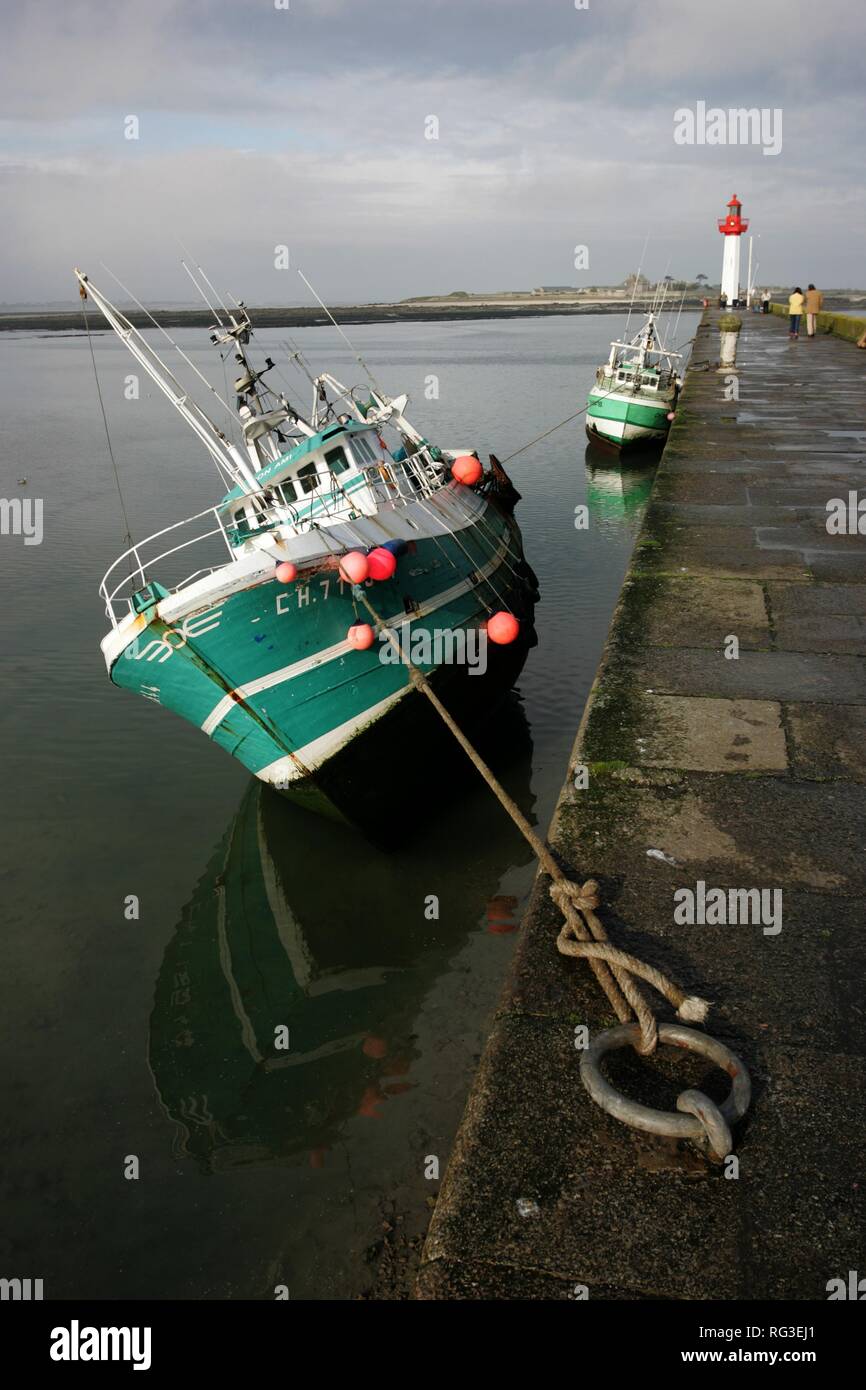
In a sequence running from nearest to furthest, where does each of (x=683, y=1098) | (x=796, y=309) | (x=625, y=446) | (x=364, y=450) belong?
(x=683, y=1098) < (x=364, y=450) < (x=625, y=446) < (x=796, y=309)

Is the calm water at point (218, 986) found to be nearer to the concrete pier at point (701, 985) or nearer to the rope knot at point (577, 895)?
the concrete pier at point (701, 985)

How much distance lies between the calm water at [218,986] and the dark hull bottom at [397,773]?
183 mm

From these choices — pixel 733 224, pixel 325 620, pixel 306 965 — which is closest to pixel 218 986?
pixel 306 965

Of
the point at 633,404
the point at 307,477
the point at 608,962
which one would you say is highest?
the point at 633,404

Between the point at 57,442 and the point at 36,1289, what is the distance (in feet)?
101

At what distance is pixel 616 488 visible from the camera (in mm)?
25359

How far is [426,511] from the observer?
10.2m

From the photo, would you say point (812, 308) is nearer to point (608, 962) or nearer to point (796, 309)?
point (796, 309)

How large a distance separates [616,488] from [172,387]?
17470 mm

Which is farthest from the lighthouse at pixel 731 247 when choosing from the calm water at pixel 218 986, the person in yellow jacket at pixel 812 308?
the calm water at pixel 218 986

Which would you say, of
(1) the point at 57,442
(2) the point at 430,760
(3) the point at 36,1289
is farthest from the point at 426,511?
(1) the point at 57,442

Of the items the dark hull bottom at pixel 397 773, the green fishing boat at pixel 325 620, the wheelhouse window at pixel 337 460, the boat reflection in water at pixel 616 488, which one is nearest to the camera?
the green fishing boat at pixel 325 620

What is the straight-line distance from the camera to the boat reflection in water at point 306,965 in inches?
240

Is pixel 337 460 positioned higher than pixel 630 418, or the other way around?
pixel 630 418
